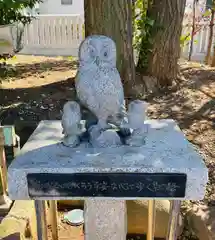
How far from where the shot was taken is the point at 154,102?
462 cm

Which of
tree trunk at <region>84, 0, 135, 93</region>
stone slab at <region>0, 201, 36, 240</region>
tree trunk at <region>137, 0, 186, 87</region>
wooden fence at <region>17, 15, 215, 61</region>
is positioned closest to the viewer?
stone slab at <region>0, 201, 36, 240</region>

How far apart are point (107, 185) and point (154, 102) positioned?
2.95 meters

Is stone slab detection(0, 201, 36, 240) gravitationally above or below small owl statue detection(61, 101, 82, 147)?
below

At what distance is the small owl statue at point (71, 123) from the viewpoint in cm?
195

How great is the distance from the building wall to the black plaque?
369 inches

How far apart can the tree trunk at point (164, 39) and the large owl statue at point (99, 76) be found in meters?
2.97

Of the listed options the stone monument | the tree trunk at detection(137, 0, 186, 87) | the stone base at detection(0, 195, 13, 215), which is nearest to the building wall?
the tree trunk at detection(137, 0, 186, 87)

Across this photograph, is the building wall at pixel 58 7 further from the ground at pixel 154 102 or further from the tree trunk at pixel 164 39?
the tree trunk at pixel 164 39

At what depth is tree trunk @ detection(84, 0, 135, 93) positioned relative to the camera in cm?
388

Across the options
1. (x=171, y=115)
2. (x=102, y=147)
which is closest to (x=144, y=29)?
(x=171, y=115)

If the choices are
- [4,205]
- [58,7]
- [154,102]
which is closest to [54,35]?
[58,7]

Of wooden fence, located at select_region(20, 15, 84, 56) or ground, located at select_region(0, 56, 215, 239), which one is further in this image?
wooden fence, located at select_region(20, 15, 84, 56)

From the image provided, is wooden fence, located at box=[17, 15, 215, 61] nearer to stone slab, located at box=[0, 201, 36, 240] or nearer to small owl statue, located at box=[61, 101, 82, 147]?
stone slab, located at box=[0, 201, 36, 240]

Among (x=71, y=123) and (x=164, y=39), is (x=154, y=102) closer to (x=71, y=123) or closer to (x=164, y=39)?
(x=164, y=39)
